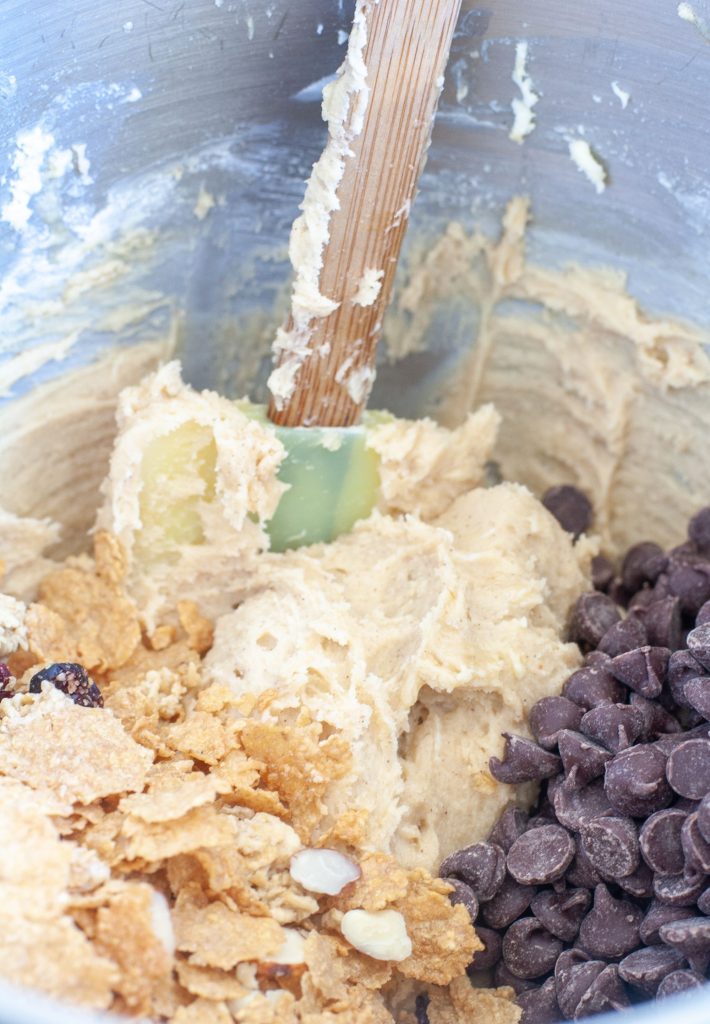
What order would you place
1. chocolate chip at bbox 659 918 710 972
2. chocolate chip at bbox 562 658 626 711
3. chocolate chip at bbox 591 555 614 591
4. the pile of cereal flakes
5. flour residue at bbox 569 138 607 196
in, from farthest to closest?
chocolate chip at bbox 591 555 614 591 < flour residue at bbox 569 138 607 196 < chocolate chip at bbox 562 658 626 711 < chocolate chip at bbox 659 918 710 972 < the pile of cereal flakes

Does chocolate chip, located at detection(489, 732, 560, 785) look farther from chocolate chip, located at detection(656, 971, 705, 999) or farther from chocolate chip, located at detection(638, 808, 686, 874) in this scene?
chocolate chip, located at detection(656, 971, 705, 999)

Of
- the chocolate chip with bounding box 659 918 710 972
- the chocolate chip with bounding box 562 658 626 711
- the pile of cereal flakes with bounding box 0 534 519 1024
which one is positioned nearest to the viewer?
the pile of cereal flakes with bounding box 0 534 519 1024

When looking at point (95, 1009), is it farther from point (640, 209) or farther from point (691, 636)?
point (640, 209)

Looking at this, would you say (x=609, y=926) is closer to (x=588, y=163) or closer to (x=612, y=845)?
(x=612, y=845)

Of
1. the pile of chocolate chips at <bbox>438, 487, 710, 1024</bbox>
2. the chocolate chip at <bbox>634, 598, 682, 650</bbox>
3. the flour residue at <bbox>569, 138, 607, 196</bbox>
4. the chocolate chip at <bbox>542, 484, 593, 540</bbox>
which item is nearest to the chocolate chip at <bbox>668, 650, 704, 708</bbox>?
the pile of chocolate chips at <bbox>438, 487, 710, 1024</bbox>

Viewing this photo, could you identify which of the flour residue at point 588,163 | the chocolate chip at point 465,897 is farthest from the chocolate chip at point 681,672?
the flour residue at point 588,163

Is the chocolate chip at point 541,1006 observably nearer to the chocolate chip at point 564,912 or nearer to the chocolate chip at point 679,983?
the chocolate chip at point 564,912
